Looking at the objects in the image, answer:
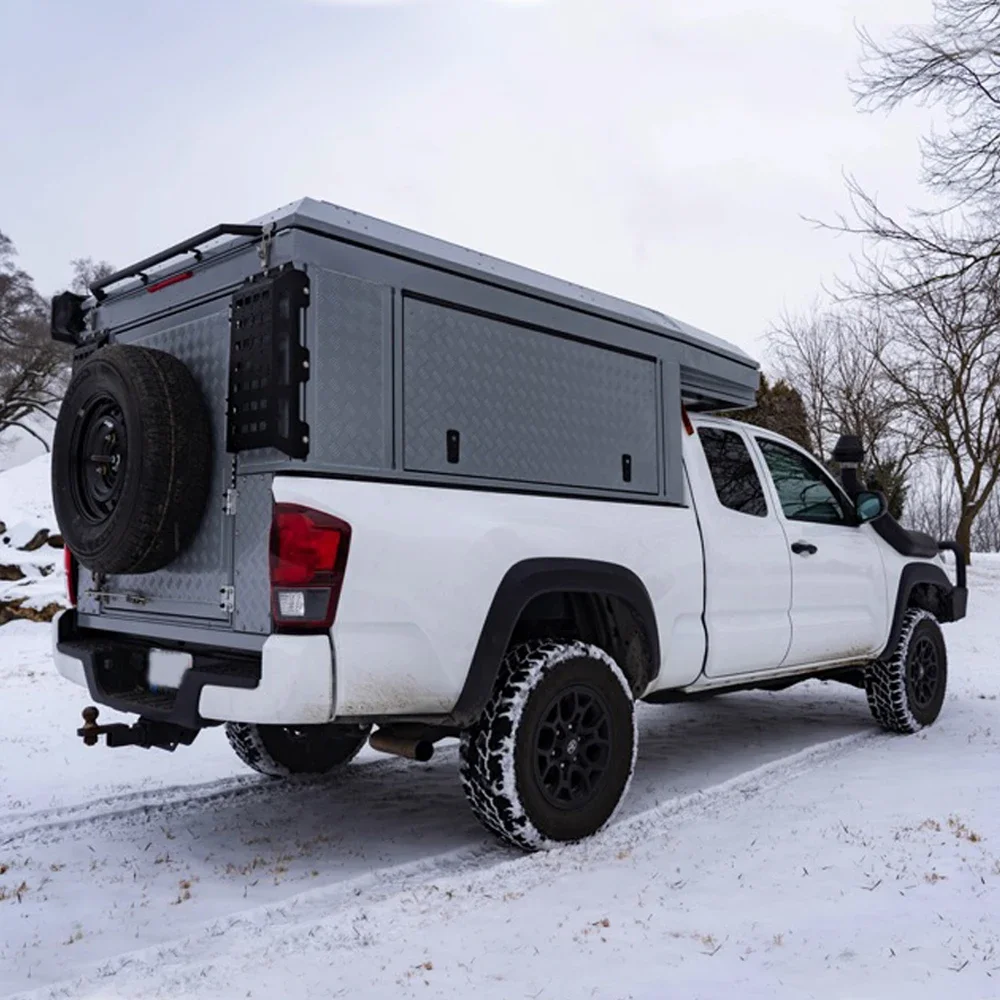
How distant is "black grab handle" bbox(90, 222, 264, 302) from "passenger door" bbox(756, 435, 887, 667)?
339 centimetres

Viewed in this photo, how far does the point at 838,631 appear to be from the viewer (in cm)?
597

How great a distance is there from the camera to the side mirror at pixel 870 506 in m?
6.25

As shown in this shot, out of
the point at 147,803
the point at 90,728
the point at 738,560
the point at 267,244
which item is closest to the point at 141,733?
the point at 90,728

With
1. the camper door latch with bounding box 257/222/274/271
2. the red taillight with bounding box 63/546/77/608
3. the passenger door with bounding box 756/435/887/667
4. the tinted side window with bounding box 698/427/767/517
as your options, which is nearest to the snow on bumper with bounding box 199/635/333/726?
the camper door latch with bounding box 257/222/274/271

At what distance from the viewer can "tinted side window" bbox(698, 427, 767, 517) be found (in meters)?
5.36

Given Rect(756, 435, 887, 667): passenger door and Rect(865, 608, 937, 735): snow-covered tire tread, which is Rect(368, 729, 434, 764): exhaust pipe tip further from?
Rect(865, 608, 937, 735): snow-covered tire tread

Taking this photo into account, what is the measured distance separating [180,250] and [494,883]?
2765mm

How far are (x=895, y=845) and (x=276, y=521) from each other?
2798mm

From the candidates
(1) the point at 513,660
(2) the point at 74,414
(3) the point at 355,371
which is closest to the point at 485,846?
(1) the point at 513,660

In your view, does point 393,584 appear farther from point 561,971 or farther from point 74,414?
point 74,414

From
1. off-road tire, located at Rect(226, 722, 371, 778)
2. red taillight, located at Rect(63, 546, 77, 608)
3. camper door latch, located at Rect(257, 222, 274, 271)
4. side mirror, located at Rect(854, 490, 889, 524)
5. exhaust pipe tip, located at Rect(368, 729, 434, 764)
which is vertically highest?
camper door latch, located at Rect(257, 222, 274, 271)

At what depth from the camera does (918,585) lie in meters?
6.96

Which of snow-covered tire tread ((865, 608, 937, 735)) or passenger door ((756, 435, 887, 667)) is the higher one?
passenger door ((756, 435, 887, 667))

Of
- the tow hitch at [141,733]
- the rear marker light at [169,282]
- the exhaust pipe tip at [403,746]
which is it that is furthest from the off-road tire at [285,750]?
the rear marker light at [169,282]
